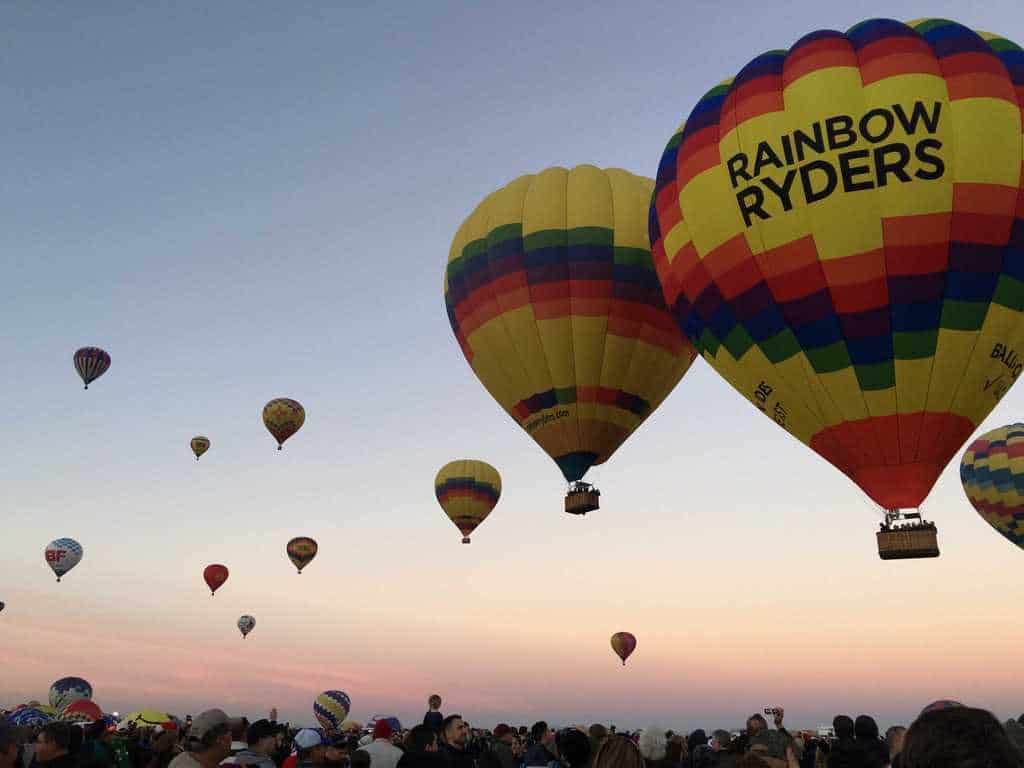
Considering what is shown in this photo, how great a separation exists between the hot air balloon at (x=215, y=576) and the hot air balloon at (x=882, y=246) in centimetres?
3795

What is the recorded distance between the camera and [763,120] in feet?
45.0

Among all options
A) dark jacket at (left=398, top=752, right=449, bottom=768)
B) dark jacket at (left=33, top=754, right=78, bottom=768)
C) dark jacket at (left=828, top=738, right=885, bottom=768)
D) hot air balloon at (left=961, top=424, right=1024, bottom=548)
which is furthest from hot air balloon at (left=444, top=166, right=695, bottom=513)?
hot air balloon at (left=961, top=424, right=1024, bottom=548)

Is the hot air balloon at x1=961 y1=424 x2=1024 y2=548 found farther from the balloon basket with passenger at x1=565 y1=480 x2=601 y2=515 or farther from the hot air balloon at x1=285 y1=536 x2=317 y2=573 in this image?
the hot air balloon at x1=285 y1=536 x2=317 y2=573

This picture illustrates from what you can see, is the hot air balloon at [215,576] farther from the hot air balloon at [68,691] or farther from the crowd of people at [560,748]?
the crowd of people at [560,748]

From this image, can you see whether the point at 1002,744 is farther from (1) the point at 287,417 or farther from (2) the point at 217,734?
(1) the point at 287,417

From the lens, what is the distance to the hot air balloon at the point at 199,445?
160ft

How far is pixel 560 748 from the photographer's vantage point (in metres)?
6.04

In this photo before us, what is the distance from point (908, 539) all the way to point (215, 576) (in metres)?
39.8

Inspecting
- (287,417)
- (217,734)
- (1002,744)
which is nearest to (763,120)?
(217,734)

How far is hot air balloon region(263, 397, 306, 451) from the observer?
4009 cm

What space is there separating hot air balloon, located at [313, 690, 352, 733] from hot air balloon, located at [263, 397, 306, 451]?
2202 cm

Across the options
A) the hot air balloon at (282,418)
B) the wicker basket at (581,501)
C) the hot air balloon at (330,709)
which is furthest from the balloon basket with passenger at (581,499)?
the hot air balloon at (282,418)

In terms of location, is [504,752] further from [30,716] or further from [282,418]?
[282,418]

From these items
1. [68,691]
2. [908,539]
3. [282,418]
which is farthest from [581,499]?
[282,418]
